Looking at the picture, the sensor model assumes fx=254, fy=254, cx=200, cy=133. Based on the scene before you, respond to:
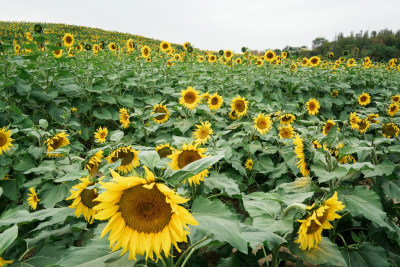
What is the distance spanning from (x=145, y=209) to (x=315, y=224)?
95 centimetres

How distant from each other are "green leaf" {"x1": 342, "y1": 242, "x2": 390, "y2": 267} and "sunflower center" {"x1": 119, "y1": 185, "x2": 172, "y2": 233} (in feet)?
5.29

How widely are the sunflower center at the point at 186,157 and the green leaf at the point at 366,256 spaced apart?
1.34 m

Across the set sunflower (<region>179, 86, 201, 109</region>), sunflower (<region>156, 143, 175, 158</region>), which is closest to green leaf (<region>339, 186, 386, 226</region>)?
sunflower (<region>156, 143, 175, 158</region>)

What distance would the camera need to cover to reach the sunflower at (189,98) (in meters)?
4.06

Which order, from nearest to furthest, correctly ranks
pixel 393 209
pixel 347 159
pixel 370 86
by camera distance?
pixel 393 209 → pixel 347 159 → pixel 370 86

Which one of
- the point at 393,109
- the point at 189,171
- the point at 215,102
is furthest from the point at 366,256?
the point at 393,109

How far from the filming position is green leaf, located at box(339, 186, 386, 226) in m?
1.61

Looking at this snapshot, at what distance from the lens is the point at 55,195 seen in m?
2.00

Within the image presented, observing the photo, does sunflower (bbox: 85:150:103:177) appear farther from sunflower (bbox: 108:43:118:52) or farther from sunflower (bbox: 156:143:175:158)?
sunflower (bbox: 108:43:118:52)

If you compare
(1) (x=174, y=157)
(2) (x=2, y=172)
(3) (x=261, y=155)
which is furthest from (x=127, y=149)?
(3) (x=261, y=155)

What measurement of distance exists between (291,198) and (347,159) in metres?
1.29

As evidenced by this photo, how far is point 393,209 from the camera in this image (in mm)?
2279

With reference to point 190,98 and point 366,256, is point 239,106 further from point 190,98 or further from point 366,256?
point 366,256

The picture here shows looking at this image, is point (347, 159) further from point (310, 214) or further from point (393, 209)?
point (310, 214)
